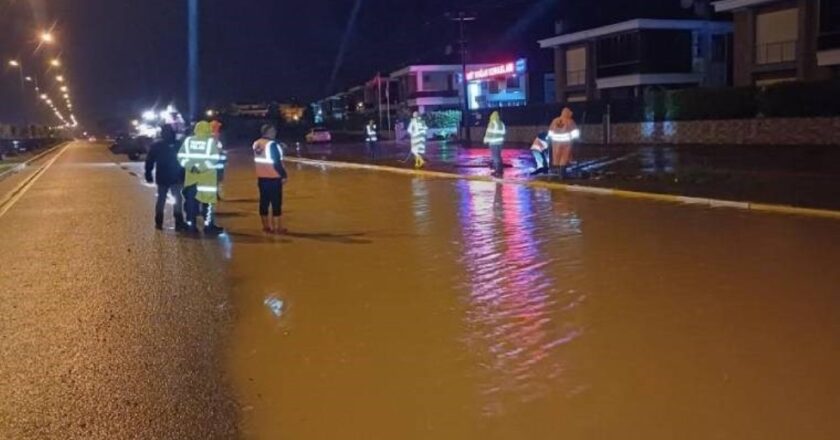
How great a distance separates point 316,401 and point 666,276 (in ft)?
16.1

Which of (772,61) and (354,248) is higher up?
(772,61)

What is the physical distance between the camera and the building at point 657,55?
2028 inches

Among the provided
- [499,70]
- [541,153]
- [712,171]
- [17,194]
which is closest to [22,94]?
[499,70]

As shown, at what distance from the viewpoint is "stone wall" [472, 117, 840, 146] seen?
28047mm

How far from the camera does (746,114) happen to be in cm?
3181

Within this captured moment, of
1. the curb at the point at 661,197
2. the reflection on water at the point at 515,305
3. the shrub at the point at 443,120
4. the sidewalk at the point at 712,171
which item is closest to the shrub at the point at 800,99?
the sidewalk at the point at 712,171

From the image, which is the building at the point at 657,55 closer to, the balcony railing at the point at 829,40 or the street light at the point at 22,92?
the balcony railing at the point at 829,40

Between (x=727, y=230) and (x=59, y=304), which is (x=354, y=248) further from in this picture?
(x=727, y=230)

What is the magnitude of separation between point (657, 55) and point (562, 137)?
34182 millimetres

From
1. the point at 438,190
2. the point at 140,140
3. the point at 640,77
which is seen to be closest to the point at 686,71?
the point at 640,77

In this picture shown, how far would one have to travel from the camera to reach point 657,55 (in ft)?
170

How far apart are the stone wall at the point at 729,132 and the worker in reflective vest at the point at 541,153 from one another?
34.8 feet

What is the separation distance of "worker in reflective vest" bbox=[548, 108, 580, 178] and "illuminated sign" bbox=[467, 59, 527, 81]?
158 ft

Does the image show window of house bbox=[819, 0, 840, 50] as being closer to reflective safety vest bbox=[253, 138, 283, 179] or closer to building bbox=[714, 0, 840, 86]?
building bbox=[714, 0, 840, 86]
